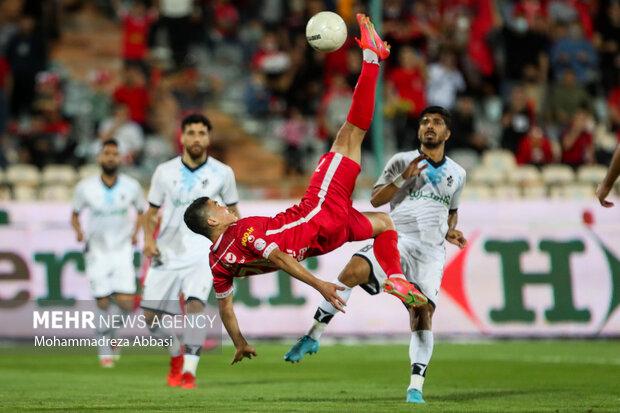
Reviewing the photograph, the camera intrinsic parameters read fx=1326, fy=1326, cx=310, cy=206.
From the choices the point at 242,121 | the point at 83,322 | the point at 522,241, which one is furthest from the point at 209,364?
the point at 242,121

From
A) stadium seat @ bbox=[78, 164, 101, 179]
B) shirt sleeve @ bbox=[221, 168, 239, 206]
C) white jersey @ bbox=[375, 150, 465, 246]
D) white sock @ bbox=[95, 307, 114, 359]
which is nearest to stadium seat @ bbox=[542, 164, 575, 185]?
stadium seat @ bbox=[78, 164, 101, 179]

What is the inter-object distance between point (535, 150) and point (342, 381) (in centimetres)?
982

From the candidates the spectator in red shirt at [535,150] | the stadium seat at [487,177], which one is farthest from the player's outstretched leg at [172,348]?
the spectator in red shirt at [535,150]

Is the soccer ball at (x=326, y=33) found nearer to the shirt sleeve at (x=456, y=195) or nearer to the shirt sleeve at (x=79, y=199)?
the shirt sleeve at (x=456, y=195)

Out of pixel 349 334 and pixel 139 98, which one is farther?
pixel 139 98

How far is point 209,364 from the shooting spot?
16.7m

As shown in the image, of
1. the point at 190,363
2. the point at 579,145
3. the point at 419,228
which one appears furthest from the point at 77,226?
the point at 579,145

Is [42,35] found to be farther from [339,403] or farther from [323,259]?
[339,403]

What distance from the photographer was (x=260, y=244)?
35.1ft

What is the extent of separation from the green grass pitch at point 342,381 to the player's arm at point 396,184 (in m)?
1.80

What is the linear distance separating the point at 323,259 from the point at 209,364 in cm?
326

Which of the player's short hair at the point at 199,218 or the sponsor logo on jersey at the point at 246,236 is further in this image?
the player's short hair at the point at 199,218

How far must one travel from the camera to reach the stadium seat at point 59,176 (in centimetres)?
2067

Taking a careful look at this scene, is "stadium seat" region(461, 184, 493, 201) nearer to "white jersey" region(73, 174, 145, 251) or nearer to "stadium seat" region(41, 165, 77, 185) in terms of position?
"white jersey" region(73, 174, 145, 251)
